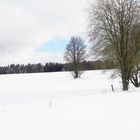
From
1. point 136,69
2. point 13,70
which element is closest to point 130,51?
point 136,69

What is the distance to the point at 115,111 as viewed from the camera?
32.4 feet

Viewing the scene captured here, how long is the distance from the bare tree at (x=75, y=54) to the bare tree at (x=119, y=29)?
42333mm

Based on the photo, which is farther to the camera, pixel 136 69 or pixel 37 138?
pixel 136 69

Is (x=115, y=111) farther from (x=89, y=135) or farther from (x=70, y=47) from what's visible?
(x=70, y=47)

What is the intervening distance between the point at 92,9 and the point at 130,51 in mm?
4984

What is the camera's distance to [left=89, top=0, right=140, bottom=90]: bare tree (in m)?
24.6

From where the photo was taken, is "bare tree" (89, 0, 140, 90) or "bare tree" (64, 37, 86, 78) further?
"bare tree" (64, 37, 86, 78)

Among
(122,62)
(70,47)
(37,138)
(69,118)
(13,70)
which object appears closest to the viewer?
(37,138)

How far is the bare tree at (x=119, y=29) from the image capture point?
24.6 meters

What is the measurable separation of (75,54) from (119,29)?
45.1 meters

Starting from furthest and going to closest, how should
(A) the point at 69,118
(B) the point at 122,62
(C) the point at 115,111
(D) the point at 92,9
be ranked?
(D) the point at 92,9 → (B) the point at 122,62 → (C) the point at 115,111 → (A) the point at 69,118

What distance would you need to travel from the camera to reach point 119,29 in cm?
2480

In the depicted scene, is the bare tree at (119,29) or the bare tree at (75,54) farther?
the bare tree at (75,54)

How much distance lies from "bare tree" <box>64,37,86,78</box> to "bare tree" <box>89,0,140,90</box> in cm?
4233
